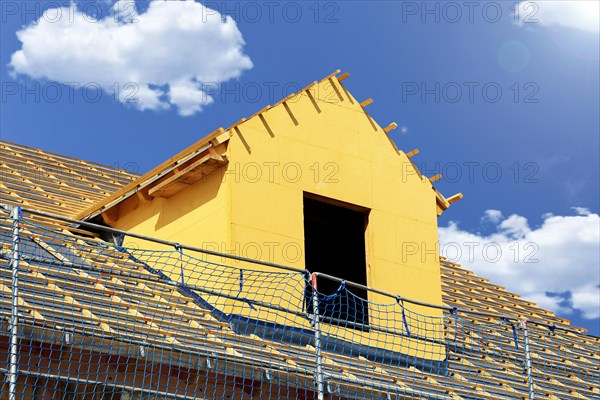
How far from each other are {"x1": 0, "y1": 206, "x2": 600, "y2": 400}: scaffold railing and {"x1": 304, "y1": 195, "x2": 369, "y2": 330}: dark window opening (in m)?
0.15

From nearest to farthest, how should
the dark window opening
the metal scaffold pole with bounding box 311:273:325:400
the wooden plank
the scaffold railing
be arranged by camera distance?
the scaffold railing
the metal scaffold pole with bounding box 311:273:325:400
the wooden plank
the dark window opening

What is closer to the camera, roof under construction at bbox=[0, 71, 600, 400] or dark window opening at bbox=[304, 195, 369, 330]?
roof under construction at bbox=[0, 71, 600, 400]

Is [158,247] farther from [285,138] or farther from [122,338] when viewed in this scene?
[122,338]

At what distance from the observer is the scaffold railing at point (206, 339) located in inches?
339

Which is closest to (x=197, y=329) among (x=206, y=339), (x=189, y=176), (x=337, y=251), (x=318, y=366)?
(x=206, y=339)

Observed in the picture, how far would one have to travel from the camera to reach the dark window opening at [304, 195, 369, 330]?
39.8ft

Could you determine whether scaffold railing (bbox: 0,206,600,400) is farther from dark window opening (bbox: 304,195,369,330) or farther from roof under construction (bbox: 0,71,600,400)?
dark window opening (bbox: 304,195,369,330)

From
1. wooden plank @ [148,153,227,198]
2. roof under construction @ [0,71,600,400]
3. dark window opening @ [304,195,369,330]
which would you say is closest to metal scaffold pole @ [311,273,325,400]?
roof under construction @ [0,71,600,400]

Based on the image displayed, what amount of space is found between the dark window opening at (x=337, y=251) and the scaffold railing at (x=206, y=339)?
0.49ft

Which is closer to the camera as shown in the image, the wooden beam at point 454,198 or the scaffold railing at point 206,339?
the scaffold railing at point 206,339

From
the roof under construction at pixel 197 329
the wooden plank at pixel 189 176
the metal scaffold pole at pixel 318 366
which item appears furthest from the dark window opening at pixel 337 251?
the wooden plank at pixel 189 176

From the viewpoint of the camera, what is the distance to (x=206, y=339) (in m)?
9.59

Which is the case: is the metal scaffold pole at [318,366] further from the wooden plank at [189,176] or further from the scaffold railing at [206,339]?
the wooden plank at [189,176]

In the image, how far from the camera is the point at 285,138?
482 inches
